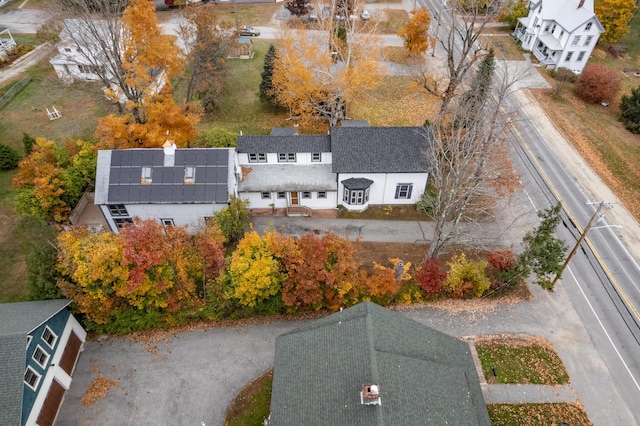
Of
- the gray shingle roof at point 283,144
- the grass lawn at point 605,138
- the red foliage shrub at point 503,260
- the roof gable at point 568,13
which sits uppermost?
the roof gable at point 568,13

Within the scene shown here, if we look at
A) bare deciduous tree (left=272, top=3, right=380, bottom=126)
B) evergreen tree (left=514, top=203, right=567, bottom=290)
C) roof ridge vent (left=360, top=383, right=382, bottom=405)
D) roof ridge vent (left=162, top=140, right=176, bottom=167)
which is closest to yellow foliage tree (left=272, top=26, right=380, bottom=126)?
bare deciduous tree (left=272, top=3, right=380, bottom=126)

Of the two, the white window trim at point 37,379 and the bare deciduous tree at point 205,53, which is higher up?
the bare deciduous tree at point 205,53

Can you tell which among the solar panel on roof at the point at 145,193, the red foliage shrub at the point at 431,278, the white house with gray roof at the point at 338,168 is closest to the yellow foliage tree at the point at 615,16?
the white house with gray roof at the point at 338,168

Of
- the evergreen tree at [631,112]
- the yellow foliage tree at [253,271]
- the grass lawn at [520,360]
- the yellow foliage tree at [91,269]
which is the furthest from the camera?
the evergreen tree at [631,112]

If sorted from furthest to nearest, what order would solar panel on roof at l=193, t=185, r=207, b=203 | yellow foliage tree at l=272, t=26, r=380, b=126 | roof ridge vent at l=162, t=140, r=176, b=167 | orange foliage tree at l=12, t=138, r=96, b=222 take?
yellow foliage tree at l=272, t=26, r=380, b=126, roof ridge vent at l=162, t=140, r=176, b=167, solar panel on roof at l=193, t=185, r=207, b=203, orange foliage tree at l=12, t=138, r=96, b=222

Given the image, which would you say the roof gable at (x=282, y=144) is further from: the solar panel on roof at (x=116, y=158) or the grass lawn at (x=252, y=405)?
the grass lawn at (x=252, y=405)

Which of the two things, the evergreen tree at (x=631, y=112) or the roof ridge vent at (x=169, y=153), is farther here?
the evergreen tree at (x=631, y=112)

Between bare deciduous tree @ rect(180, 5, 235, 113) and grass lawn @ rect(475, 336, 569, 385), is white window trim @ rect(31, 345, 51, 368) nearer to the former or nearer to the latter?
bare deciduous tree @ rect(180, 5, 235, 113)
